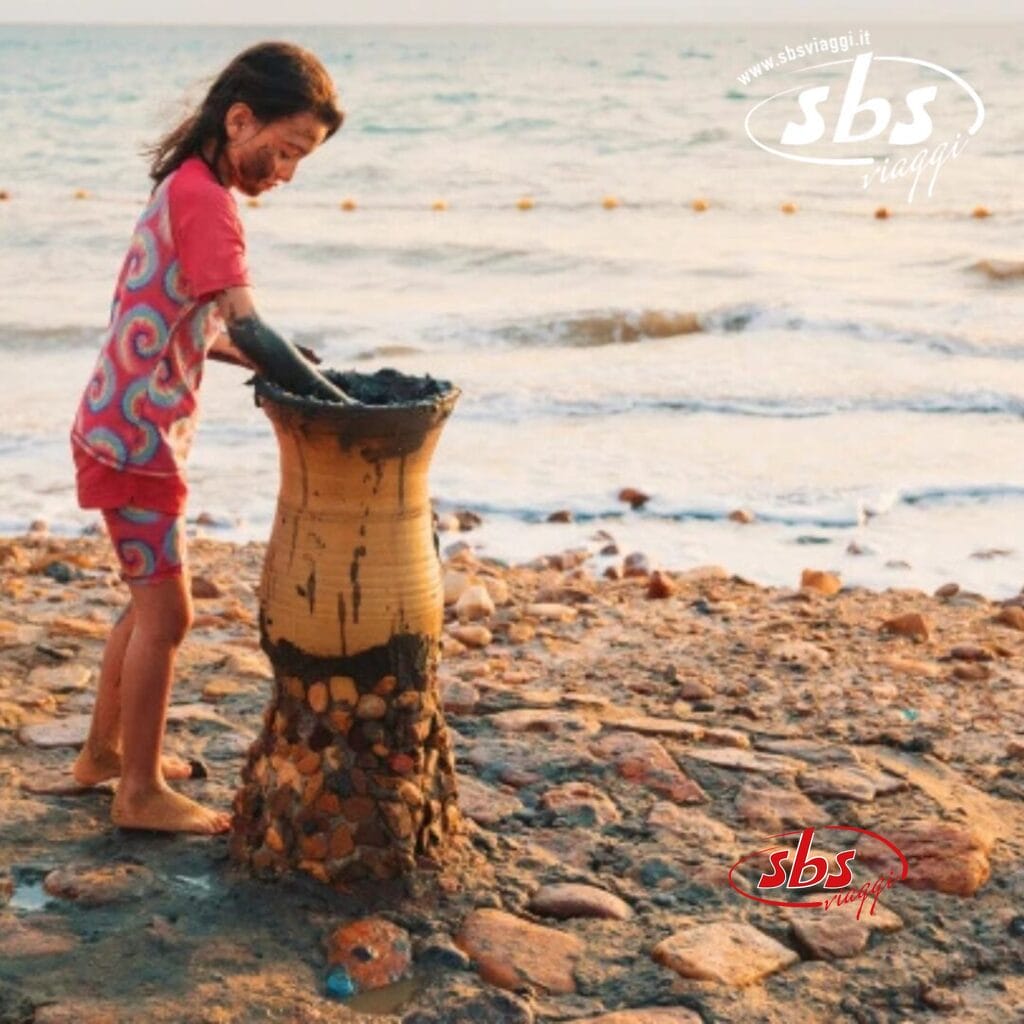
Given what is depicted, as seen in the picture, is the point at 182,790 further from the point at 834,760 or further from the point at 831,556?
the point at 831,556

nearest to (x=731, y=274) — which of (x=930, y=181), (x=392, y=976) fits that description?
(x=930, y=181)

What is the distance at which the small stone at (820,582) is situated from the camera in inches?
240

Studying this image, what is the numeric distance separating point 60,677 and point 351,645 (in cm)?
166

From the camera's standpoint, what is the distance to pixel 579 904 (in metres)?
3.21

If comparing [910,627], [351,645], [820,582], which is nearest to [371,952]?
[351,645]

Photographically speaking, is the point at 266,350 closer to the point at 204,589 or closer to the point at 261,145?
the point at 261,145

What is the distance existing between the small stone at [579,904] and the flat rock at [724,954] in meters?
0.14

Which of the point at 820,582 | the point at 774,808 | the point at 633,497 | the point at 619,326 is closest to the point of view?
the point at 774,808

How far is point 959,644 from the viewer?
5.19 meters

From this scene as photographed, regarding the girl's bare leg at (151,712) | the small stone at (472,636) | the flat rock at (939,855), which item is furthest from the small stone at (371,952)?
the small stone at (472,636)

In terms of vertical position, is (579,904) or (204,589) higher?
(579,904)

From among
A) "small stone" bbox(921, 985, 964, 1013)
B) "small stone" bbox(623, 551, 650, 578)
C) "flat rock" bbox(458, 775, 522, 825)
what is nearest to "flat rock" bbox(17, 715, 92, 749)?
"flat rock" bbox(458, 775, 522, 825)

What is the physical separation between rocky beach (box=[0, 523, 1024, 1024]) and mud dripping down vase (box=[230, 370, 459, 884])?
3.9 inches

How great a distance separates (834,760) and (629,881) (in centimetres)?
91
